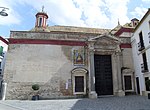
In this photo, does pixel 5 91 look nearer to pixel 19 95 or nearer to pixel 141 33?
pixel 19 95

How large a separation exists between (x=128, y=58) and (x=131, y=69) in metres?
1.28

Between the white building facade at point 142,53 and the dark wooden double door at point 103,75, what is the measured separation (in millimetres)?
2845

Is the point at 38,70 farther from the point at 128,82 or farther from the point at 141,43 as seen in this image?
the point at 141,43

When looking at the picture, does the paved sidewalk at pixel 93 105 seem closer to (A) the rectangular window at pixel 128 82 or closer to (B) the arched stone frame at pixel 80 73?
(B) the arched stone frame at pixel 80 73

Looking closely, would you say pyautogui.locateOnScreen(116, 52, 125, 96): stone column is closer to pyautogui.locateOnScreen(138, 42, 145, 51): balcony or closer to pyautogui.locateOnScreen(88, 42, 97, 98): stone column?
pyautogui.locateOnScreen(138, 42, 145, 51): balcony

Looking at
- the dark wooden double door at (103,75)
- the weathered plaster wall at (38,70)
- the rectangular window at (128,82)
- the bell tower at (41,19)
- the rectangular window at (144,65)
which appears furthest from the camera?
the bell tower at (41,19)

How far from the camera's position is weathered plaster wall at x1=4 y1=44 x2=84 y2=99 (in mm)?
13148

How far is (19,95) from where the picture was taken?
1298 centimetres

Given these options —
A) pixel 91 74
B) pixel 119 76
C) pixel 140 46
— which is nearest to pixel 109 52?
pixel 119 76

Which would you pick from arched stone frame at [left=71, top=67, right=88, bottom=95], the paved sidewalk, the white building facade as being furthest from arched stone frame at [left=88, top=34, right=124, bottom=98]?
the paved sidewalk

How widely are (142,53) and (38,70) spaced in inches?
412

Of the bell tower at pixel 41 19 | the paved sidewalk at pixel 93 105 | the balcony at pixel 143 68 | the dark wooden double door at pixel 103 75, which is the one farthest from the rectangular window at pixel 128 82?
the bell tower at pixel 41 19

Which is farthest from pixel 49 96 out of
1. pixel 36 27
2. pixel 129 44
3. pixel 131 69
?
pixel 36 27

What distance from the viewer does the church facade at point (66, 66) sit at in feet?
43.7
